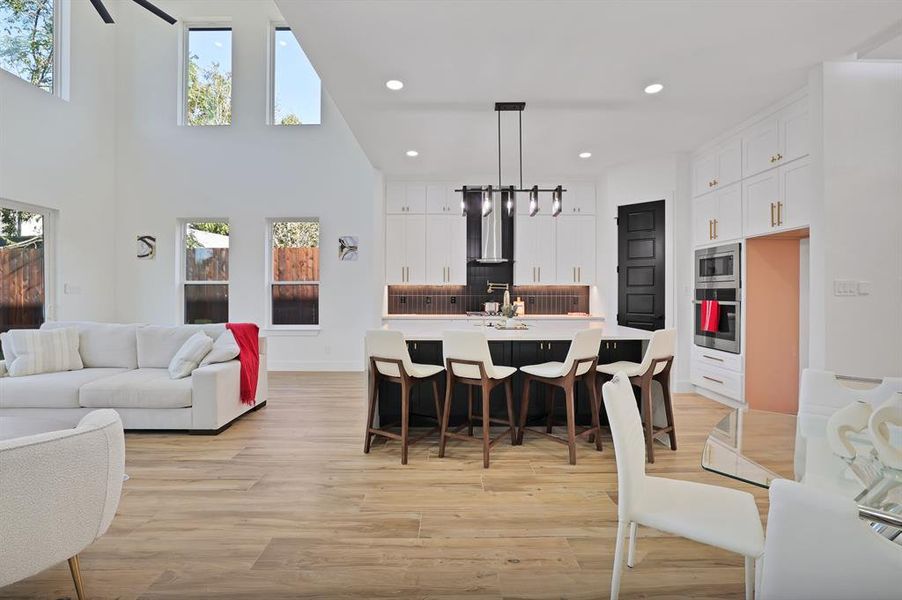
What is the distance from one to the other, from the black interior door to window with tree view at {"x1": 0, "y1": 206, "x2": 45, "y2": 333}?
25.0 ft

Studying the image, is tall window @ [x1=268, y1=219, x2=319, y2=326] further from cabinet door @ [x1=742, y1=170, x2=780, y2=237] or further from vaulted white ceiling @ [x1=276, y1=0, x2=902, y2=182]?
cabinet door @ [x1=742, y1=170, x2=780, y2=237]

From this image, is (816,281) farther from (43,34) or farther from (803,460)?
(43,34)

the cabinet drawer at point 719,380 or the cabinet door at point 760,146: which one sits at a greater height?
the cabinet door at point 760,146

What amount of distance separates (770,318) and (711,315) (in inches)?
20.7

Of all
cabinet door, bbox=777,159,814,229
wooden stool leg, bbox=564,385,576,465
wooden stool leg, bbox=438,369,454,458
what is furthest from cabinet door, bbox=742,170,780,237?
wooden stool leg, bbox=438,369,454,458

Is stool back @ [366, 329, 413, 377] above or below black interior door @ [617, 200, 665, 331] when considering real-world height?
below

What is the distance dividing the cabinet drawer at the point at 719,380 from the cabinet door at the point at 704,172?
6.65 feet

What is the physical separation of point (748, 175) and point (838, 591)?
14.6 ft

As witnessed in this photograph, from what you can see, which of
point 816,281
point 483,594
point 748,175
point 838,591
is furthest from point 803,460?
point 748,175

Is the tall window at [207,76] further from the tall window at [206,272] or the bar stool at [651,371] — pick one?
the bar stool at [651,371]

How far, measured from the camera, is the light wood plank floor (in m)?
1.81

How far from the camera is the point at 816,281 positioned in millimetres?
3400

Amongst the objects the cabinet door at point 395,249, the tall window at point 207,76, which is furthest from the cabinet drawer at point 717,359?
Answer: the tall window at point 207,76

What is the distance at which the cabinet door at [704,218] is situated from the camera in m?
4.94
